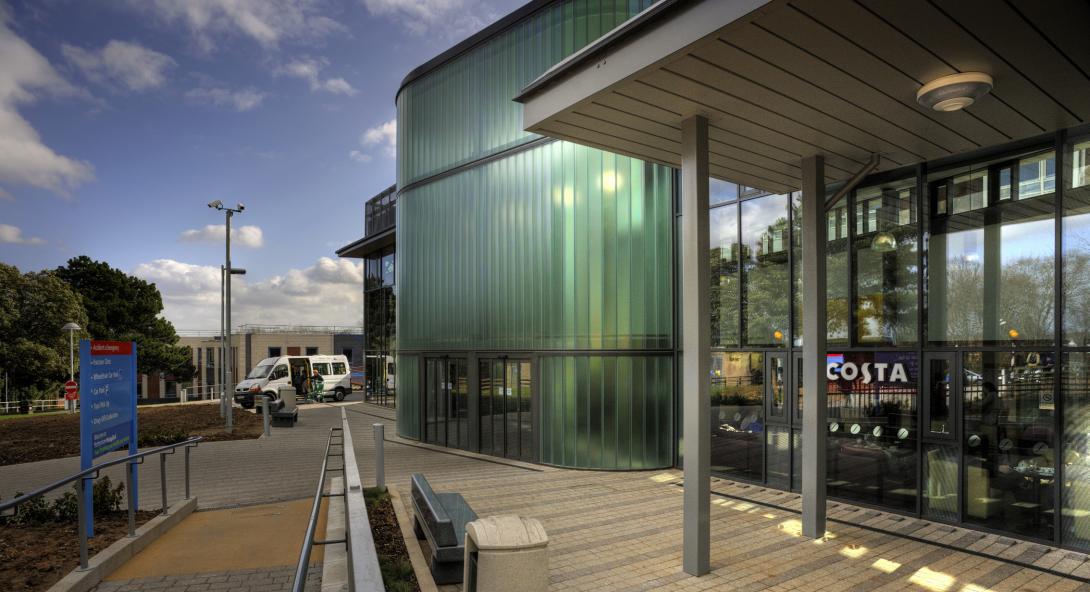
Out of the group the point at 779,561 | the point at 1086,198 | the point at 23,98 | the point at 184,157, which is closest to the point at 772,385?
the point at 779,561

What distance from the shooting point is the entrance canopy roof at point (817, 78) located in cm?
411

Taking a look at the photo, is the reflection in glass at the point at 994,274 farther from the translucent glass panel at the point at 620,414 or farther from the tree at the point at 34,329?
the tree at the point at 34,329

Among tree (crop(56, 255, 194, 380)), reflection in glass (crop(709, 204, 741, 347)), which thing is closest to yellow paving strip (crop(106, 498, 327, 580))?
reflection in glass (crop(709, 204, 741, 347))

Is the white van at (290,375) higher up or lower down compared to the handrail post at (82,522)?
lower down

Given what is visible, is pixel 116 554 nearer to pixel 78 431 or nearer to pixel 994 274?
pixel 994 274

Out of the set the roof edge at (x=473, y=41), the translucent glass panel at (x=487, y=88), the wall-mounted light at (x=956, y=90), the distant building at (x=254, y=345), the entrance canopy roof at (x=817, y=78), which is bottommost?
the distant building at (x=254, y=345)

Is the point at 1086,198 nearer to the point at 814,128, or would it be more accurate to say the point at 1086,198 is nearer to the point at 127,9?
the point at 814,128

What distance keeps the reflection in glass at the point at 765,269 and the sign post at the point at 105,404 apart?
8.98m

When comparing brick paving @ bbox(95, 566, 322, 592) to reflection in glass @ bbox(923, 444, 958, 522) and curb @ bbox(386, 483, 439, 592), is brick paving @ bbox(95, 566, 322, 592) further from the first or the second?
reflection in glass @ bbox(923, 444, 958, 522)

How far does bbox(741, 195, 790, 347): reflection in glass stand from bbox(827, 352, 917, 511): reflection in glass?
110 cm

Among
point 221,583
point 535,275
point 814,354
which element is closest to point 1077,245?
point 814,354

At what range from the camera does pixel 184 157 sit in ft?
122

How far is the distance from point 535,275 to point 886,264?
654cm

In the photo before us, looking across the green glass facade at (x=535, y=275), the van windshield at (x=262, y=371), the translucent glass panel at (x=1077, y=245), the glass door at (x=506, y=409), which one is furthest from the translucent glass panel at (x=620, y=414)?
the van windshield at (x=262, y=371)
